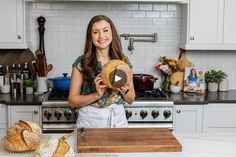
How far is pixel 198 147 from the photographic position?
6.49ft

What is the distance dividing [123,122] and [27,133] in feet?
3.19

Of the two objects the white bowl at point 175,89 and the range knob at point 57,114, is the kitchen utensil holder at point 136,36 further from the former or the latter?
the range knob at point 57,114

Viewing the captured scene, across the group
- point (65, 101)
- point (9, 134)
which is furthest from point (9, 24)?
point (9, 134)

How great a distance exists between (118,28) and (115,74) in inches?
86.9

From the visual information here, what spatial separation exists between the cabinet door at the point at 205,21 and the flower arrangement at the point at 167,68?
1.04 feet

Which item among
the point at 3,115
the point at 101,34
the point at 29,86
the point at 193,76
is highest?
the point at 101,34

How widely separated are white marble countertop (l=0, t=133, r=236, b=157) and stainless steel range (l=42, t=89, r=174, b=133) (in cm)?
136

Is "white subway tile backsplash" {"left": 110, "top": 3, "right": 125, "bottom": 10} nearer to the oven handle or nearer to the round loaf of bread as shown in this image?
the oven handle

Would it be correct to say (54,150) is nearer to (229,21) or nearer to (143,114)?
(143,114)

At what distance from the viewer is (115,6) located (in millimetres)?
4164

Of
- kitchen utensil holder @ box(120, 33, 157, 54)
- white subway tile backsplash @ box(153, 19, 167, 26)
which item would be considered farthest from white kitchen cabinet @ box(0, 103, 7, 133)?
white subway tile backsplash @ box(153, 19, 167, 26)

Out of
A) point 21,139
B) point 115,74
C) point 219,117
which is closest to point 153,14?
point 219,117

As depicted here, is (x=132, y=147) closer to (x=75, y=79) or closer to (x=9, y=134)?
(x=9, y=134)

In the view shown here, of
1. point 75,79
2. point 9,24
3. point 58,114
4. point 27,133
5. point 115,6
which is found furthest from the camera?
point 115,6
